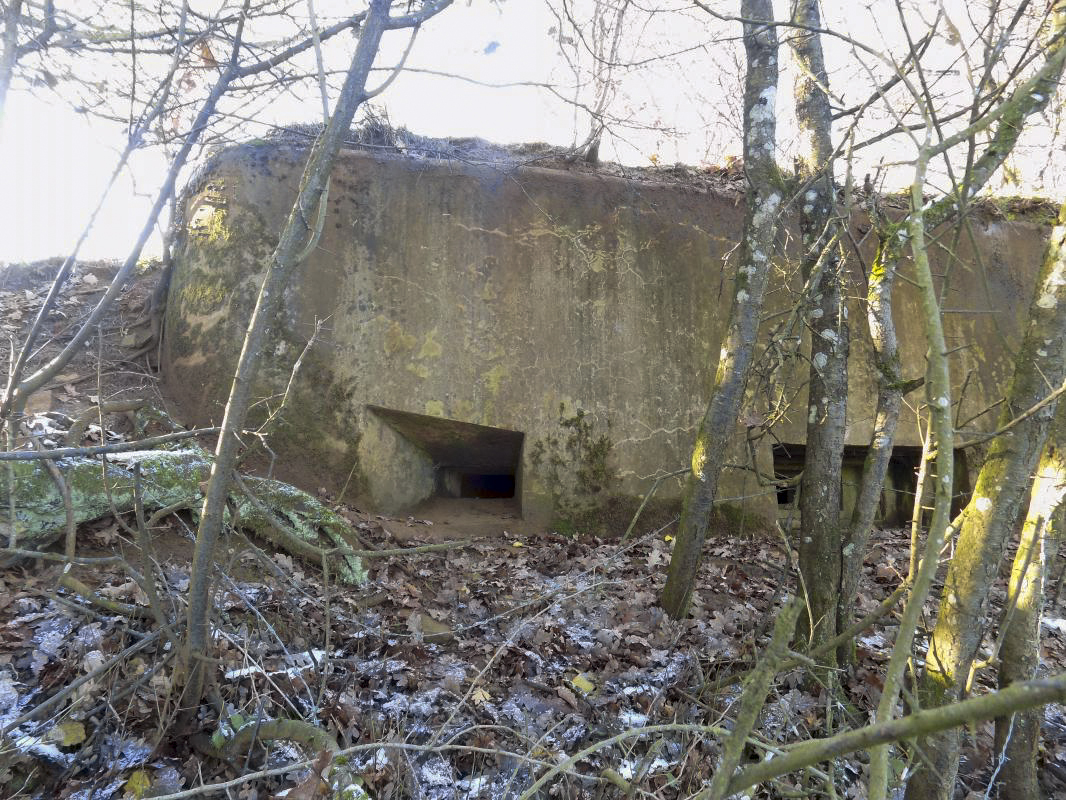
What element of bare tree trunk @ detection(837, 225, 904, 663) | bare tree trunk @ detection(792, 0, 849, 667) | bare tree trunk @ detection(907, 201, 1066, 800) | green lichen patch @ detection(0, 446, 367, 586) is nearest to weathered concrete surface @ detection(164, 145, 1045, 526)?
green lichen patch @ detection(0, 446, 367, 586)

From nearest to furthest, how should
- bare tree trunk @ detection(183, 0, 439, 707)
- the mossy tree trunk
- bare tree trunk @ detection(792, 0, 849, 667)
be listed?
bare tree trunk @ detection(183, 0, 439, 707) → the mossy tree trunk → bare tree trunk @ detection(792, 0, 849, 667)

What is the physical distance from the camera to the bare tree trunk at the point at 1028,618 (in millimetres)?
2826

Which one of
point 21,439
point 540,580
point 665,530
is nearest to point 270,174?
point 21,439

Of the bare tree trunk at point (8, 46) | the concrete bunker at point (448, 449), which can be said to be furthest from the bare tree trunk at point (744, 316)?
the bare tree trunk at point (8, 46)

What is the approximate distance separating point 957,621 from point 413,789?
2199mm

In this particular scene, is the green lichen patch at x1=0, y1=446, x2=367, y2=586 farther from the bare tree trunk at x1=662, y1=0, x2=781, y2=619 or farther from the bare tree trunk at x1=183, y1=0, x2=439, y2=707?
the bare tree trunk at x1=662, y1=0, x2=781, y2=619

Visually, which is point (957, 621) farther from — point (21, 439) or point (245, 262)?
point (245, 262)

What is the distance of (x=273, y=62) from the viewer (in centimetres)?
345

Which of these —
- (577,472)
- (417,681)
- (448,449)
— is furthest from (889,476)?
(417,681)

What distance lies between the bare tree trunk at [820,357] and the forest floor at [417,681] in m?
0.51

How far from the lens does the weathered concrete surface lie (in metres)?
6.28

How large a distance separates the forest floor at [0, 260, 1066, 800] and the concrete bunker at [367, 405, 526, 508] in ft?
4.79

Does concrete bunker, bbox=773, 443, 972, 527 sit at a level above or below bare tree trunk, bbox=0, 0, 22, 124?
below

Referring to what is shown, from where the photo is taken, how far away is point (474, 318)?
6609mm
